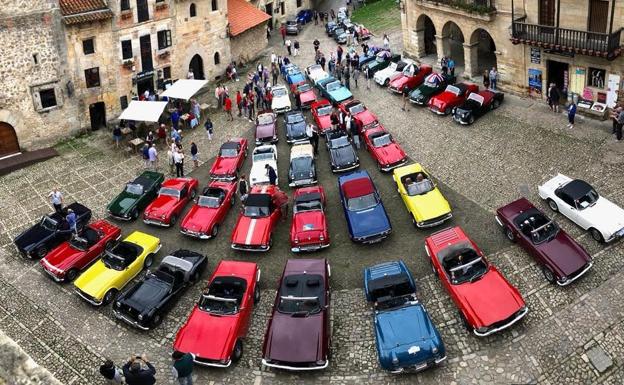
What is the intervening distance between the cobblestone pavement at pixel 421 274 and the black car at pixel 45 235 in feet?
2.65

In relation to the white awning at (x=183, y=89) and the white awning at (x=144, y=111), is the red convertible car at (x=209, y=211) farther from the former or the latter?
the white awning at (x=183, y=89)

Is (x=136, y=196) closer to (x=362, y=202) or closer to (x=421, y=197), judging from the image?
(x=362, y=202)

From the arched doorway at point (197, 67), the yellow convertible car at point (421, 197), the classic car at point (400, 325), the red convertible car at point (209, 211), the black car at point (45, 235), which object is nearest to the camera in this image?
the classic car at point (400, 325)

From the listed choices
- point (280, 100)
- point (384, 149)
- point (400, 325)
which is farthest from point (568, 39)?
point (400, 325)

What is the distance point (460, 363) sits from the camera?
21.2m

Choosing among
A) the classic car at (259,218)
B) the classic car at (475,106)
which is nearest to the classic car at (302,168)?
the classic car at (259,218)

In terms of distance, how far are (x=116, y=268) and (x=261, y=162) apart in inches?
420

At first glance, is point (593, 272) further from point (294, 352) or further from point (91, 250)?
point (91, 250)

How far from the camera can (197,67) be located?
4897cm

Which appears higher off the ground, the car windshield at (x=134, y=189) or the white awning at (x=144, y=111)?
the white awning at (x=144, y=111)

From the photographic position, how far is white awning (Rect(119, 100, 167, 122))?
130 feet

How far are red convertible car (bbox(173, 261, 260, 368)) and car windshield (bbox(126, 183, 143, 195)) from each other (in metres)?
9.22

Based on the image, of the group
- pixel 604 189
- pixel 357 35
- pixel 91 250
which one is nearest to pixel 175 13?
pixel 357 35

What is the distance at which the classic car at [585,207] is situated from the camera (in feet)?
84.3
